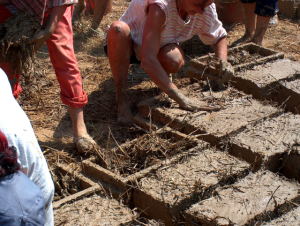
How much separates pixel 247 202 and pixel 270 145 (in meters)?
0.66

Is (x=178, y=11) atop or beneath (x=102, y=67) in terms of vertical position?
atop

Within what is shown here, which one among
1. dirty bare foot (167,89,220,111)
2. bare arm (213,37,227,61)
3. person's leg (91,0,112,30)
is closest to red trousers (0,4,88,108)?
dirty bare foot (167,89,220,111)

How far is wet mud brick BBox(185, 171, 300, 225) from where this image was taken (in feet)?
6.44

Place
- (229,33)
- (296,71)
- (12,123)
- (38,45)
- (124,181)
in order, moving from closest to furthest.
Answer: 1. (12,123)
2. (124,181)
3. (38,45)
4. (296,71)
5. (229,33)

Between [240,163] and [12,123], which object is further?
[240,163]

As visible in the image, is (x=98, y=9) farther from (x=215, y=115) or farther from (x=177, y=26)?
(x=215, y=115)

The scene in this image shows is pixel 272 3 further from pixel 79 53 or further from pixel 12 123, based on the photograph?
pixel 12 123

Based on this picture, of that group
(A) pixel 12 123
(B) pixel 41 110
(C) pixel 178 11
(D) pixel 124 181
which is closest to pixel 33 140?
(A) pixel 12 123

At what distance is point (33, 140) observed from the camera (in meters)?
1.36

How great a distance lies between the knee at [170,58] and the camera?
3.26m

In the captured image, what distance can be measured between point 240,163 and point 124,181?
80 cm

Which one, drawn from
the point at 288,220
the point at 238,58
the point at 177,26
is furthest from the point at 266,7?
the point at 288,220

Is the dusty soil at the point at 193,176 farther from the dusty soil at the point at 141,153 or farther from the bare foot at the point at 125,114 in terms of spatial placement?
the bare foot at the point at 125,114

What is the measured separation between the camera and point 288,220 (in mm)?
1917
